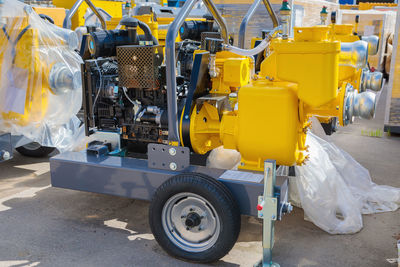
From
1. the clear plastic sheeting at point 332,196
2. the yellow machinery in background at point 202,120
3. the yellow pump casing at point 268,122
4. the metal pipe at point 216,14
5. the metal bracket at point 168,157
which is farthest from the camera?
the clear plastic sheeting at point 332,196

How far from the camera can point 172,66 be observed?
9.36 feet

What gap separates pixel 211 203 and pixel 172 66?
95 cm

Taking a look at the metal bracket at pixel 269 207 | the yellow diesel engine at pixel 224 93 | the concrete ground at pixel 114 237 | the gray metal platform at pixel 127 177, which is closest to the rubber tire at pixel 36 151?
the concrete ground at pixel 114 237

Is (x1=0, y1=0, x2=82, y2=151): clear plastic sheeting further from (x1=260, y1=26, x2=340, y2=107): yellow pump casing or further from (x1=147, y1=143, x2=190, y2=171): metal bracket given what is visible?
(x1=260, y1=26, x2=340, y2=107): yellow pump casing

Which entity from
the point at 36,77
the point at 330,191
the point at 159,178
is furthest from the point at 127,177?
the point at 36,77

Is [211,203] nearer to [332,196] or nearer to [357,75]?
[332,196]

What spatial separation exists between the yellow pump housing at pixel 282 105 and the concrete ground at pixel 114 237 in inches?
25.2

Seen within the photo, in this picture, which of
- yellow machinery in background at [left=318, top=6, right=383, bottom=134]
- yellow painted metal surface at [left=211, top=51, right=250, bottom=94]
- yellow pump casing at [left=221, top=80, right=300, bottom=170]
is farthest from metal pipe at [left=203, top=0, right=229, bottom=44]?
yellow machinery in background at [left=318, top=6, right=383, bottom=134]

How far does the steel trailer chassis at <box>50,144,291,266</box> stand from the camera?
8.61ft

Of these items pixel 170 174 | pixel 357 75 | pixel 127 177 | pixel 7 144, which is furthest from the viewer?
pixel 7 144

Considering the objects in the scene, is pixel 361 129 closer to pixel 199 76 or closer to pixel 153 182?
pixel 199 76

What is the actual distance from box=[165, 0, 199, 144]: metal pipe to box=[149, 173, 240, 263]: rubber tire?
0.34m

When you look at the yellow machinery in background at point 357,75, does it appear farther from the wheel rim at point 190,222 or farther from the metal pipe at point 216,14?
the wheel rim at point 190,222

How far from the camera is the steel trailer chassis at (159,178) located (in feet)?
8.61
